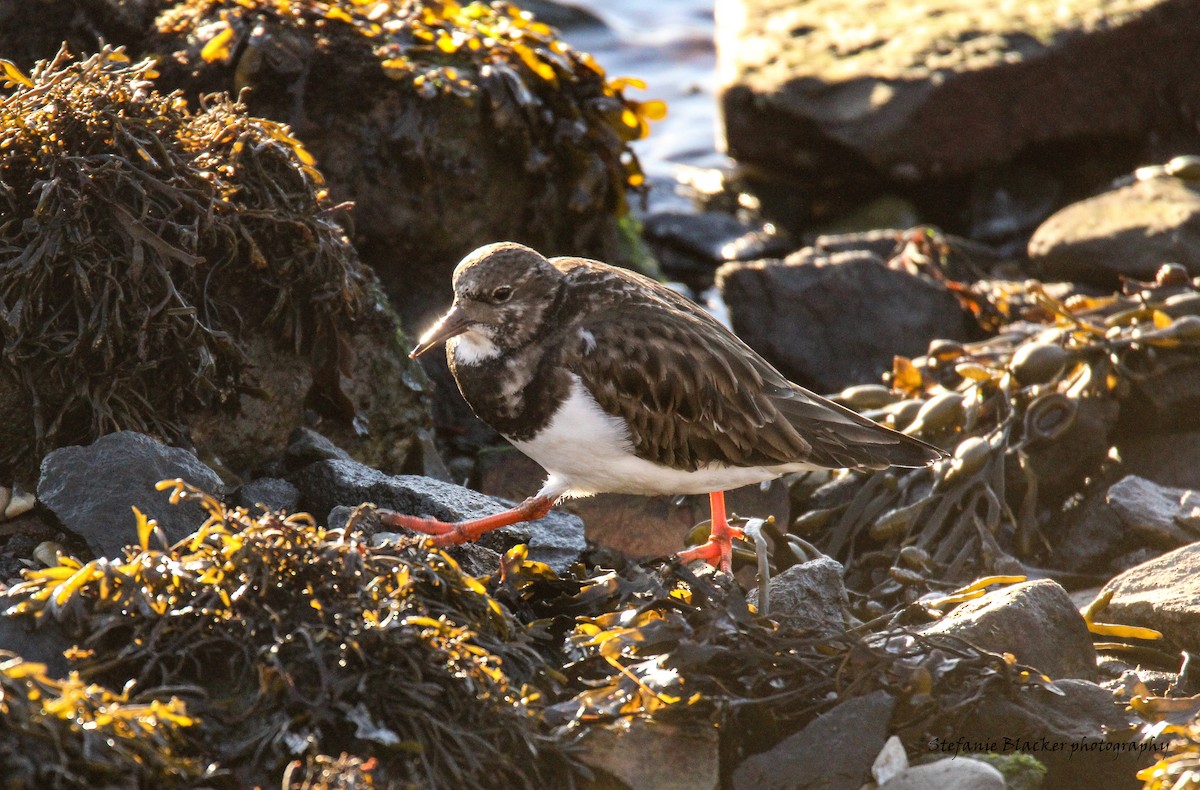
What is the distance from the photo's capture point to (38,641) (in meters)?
3.10

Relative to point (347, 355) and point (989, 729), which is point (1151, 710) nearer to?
point (989, 729)

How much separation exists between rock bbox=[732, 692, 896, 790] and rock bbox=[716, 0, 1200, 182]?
6.10m

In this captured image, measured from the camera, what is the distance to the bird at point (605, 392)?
4082 millimetres

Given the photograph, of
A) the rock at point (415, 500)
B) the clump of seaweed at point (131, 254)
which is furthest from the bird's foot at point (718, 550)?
the clump of seaweed at point (131, 254)

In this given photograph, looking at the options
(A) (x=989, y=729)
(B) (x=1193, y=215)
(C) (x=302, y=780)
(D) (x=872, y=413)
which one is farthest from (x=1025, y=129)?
(C) (x=302, y=780)

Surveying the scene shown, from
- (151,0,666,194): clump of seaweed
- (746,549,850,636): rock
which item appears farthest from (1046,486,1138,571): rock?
(151,0,666,194): clump of seaweed

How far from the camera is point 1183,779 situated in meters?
3.15

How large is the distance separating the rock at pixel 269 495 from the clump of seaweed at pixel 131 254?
0.31 m

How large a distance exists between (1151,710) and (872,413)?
88.1 inches

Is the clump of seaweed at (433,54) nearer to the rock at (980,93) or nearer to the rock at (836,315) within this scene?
the rock at (836,315)

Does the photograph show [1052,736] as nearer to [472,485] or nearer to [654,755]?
[654,755]

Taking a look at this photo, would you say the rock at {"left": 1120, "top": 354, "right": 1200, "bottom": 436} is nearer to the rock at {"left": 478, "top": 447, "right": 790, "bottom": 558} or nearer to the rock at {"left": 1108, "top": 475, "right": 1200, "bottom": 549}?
the rock at {"left": 1108, "top": 475, "right": 1200, "bottom": 549}

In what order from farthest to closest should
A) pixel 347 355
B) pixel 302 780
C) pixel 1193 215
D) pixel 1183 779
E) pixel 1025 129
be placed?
pixel 1025 129 → pixel 1193 215 → pixel 347 355 → pixel 1183 779 → pixel 302 780

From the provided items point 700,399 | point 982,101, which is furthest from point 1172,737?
point 982,101
